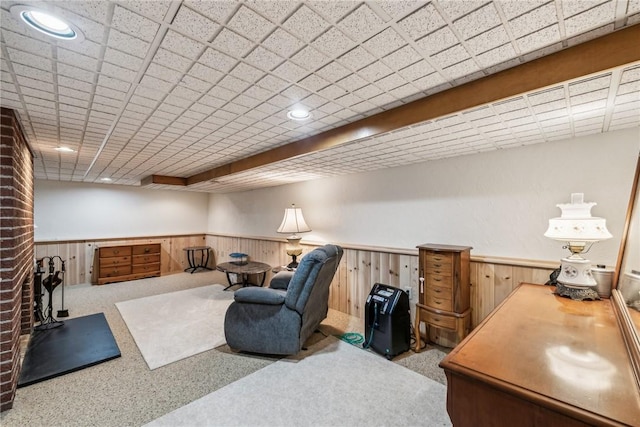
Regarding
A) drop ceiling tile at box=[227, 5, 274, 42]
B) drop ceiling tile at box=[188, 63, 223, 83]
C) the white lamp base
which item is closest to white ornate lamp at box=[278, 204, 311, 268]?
drop ceiling tile at box=[188, 63, 223, 83]

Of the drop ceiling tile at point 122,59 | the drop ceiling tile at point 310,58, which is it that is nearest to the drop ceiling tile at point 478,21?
the drop ceiling tile at point 310,58

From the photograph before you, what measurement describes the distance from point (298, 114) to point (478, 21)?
4.00ft

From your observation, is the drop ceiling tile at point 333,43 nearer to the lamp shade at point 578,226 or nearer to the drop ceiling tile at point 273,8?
the drop ceiling tile at point 273,8

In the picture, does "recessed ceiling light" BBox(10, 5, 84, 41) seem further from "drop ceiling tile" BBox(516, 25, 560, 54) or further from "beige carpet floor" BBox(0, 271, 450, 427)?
"beige carpet floor" BBox(0, 271, 450, 427)

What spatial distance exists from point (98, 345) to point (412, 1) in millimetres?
3850

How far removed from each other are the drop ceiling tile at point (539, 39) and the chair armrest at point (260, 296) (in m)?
2.42

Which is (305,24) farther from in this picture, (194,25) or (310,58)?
(194,25)

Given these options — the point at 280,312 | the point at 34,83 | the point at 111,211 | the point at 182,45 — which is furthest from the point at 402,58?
the point at 111,211

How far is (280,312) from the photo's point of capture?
261cm

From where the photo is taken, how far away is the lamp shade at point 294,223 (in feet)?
14.0

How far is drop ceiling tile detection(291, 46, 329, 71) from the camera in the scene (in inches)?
50.1

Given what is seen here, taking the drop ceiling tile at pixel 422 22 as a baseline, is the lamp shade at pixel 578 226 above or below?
below

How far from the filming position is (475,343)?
117 centimetres

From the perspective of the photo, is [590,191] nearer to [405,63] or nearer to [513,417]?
[405,63]
